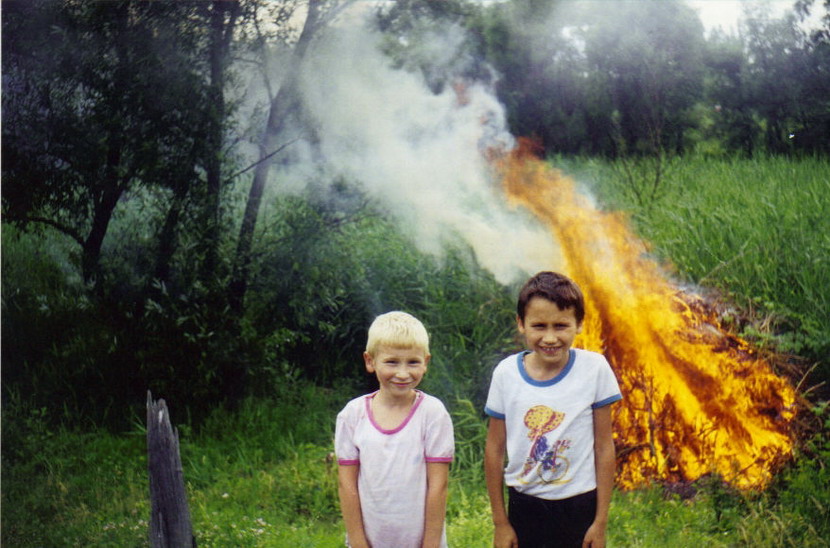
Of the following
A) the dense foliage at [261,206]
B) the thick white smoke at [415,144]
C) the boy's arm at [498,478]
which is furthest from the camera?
the thick white smoke at [415,144]

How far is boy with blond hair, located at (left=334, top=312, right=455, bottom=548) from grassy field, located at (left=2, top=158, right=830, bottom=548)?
1279mm

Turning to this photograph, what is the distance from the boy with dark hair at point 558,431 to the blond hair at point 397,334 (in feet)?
1.07

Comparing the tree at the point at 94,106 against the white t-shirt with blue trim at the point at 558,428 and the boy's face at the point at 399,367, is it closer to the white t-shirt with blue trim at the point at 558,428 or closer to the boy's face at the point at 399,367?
the boy's face at the point at 399,367

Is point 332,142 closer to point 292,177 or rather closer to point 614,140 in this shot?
point 292,177

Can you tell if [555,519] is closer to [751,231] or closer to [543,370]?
[543,370]

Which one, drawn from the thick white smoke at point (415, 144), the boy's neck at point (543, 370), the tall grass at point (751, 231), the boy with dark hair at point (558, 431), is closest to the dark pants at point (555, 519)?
the boy with dark hair at point (558, 431)

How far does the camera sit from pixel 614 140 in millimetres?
4844

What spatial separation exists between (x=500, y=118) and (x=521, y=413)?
2374 millimetres

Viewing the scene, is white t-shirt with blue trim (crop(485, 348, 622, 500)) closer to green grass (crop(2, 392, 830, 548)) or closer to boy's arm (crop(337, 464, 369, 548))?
boy's arm (crop(337, 464, 369, 548))

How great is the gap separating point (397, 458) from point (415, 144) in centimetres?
239

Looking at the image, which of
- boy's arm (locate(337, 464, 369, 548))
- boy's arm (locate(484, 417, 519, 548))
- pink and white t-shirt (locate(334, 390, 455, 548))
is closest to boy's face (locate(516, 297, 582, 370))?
boy's arm (locate(484, 417, 519, 548))

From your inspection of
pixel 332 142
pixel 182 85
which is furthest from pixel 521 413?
pixel 182 85

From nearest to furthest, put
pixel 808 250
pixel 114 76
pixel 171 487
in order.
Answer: pixel 171 487, pixel 808 250, pixel 114 76

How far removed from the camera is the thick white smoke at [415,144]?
190 inches
